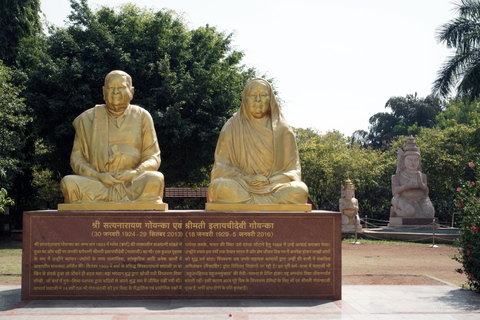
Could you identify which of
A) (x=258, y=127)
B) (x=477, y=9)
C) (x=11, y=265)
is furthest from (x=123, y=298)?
(x=477, y=9)

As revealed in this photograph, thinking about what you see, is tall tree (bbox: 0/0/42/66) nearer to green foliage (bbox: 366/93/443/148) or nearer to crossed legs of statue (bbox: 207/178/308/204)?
crossed legs of statue (bbox: 207/178/308/204)

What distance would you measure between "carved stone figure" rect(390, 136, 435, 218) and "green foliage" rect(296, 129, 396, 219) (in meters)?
4.90

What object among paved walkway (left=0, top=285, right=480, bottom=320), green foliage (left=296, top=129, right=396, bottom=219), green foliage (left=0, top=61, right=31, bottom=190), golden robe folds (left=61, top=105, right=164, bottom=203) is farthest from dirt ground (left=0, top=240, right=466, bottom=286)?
green foliage (left=296, top=129, right=396, bottom=219)

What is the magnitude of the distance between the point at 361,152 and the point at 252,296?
24937mm

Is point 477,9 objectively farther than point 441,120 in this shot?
No

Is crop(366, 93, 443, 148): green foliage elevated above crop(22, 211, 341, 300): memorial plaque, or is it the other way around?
crop(366, 93, 443, 148): green foliage

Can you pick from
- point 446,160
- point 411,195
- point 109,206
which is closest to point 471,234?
point 109,206

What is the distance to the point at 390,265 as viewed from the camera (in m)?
12.1

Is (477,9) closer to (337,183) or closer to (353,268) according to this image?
(337,183)

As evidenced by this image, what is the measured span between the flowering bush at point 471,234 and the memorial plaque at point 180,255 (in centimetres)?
243

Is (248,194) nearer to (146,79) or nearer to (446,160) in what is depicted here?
(146,79)

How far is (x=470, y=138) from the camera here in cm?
2703

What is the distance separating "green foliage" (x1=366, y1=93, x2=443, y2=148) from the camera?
4503cm

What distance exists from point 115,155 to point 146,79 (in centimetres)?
1018
